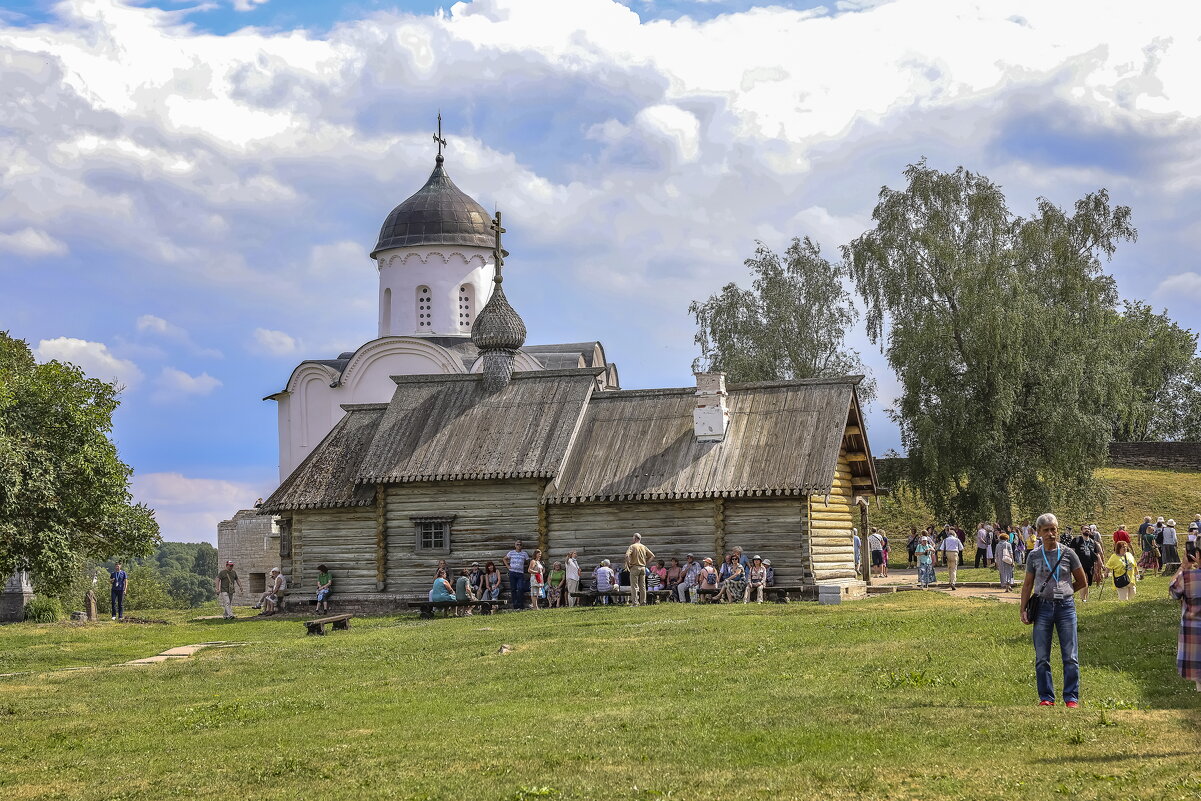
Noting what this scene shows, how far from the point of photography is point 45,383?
85.1 feet

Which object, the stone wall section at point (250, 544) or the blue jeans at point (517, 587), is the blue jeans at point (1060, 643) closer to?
the blue jeans at point (517, 587)

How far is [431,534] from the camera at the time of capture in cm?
3169

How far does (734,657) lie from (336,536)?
58.3 ft

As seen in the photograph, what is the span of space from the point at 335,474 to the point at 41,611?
858 cm

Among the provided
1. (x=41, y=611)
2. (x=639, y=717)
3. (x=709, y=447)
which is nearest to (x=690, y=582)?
(x=709, y=447)

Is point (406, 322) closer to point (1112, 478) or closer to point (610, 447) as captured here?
point (610, 447)

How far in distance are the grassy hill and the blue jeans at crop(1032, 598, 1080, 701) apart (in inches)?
1445

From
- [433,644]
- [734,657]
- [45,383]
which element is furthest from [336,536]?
[734,657]

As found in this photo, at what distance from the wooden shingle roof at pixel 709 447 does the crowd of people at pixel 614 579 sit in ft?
4.83

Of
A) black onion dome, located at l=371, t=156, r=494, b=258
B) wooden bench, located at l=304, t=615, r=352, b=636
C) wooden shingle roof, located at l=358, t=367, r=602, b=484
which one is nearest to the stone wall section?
black onion dome, located at l=371, t=156, r=494, b=258

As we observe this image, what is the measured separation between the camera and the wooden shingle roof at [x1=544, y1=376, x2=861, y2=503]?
29.5 metres

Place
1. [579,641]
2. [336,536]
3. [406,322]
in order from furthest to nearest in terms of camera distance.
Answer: [406,322]
[336,536]
[579,641]

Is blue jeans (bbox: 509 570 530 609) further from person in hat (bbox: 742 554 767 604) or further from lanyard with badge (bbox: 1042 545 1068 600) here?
lanyard with badge (bbox: 1042 545 1068 600)

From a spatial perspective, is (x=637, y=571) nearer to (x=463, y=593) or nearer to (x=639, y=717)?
(x=463, y=593)
